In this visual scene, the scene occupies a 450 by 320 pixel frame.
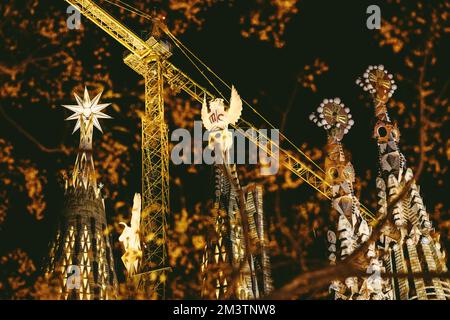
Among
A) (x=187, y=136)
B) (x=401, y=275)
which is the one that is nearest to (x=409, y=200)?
(x=187, y=136)

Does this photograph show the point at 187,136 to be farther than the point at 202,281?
No

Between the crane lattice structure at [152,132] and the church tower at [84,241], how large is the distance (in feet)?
51.0

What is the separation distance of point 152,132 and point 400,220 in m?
17.5

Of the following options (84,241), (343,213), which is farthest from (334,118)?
(84,241)

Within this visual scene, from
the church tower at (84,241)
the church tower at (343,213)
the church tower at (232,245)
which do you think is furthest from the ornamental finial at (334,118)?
the church tower at (84,241)

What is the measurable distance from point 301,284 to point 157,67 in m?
36.1

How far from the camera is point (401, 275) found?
11055mm

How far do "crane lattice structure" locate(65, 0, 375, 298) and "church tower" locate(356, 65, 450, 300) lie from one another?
7.29 meters

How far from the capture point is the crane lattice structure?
1567 inches

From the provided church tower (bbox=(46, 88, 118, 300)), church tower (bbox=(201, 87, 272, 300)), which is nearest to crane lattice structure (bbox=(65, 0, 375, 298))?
church tower (bbox=(201, 87, 272, 300))

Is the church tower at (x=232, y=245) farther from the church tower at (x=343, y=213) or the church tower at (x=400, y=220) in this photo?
the church tower at (x=400, y=220)

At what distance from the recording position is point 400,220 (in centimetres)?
3894

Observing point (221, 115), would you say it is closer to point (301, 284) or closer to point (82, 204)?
point (301, 284)

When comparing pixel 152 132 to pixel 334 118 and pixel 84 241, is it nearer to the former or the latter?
pixel 334 118
